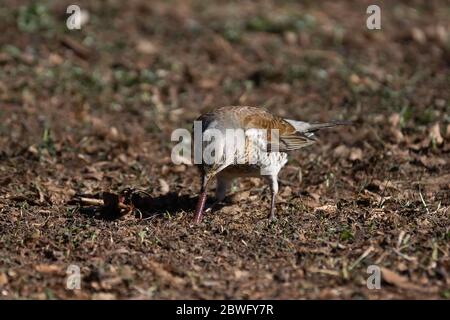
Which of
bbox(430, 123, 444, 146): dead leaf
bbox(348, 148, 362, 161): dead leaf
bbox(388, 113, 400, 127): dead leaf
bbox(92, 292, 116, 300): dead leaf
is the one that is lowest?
bbox(92, 292, 116, 300): dead leaf

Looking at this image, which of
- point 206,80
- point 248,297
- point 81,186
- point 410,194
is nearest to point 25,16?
point 206,80

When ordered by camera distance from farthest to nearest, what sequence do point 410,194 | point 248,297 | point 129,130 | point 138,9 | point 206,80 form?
1. point 138,9
2. point 206,80
3. point 129,130
4. point 410,194
5. point 248,297

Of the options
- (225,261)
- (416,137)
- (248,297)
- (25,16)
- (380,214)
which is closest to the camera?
(248,297)

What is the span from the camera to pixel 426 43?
46.1 ft

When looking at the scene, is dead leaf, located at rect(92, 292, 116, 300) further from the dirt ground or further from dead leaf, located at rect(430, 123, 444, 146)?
dead leaf, located at rect(430, 123, 444, 146)

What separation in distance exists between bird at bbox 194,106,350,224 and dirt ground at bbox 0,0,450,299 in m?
0.36

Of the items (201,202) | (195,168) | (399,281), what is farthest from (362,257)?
(195,168)

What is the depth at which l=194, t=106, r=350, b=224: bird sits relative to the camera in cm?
765

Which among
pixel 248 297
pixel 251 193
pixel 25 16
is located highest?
pixel 25 16

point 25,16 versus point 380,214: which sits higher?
point 25,16

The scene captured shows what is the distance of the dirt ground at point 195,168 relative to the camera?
6.68 m

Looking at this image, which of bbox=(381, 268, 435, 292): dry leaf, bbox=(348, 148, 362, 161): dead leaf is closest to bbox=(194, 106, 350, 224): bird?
bbox=(348, 148, 362, 161): dead leaf

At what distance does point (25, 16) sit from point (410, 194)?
7834mm

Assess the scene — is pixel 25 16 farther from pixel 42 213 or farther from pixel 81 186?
pixel 42 213
